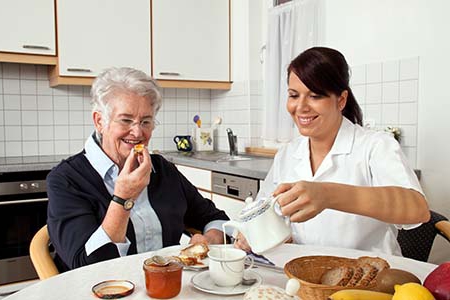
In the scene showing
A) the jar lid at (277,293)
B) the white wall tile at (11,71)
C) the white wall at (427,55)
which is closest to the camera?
the jar lid at (277,293)

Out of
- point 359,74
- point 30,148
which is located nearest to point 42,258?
point 359,74

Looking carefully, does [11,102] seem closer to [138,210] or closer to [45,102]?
[45,102]

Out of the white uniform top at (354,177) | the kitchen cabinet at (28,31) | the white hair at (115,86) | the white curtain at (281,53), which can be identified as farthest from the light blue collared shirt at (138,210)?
the white curtain at (281,53)

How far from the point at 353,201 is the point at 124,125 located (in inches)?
31.7

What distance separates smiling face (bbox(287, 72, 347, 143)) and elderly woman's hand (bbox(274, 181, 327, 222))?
579 millimetres

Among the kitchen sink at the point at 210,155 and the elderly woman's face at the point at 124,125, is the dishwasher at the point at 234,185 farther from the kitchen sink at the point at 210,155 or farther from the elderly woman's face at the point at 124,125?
the elderly woman's face at the point at 124,125

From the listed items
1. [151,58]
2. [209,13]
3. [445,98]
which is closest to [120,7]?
[151,58]

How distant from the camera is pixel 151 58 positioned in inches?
133

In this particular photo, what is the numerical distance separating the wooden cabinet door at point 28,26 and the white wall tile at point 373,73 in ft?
6.58

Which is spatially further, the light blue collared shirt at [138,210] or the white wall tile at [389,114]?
the white wall tile at [389,114]

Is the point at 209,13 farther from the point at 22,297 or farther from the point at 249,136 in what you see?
the point at 22,297

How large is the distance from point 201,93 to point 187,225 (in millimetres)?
2272

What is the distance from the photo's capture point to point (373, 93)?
244 centimetres

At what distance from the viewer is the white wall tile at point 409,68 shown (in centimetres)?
220
